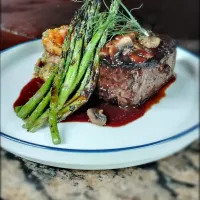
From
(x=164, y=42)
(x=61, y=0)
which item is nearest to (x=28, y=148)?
(x=61, y=0)

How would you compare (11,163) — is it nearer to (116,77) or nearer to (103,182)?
(103,182)

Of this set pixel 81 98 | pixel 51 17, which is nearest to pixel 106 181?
pixel 81 98

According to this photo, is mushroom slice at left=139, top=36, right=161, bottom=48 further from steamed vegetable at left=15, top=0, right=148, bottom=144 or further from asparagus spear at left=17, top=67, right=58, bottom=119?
asparagus spear at left=17, top=67, right=58, bottom=119

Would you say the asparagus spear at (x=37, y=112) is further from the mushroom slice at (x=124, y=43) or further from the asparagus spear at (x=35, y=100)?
the mushroom slice at (x=124, y=43)

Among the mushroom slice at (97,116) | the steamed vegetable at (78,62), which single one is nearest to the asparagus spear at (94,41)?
the steamed vegetable at (78,62)

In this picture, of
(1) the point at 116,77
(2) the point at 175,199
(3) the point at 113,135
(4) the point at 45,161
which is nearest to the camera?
(2) the point at 175,199

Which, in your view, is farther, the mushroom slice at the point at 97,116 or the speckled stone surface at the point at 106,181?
the mushroom slice at the point at 97,116
